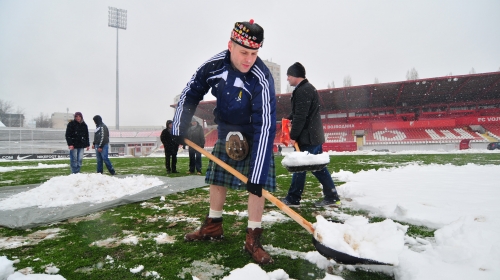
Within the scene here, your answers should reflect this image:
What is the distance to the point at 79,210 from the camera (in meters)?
2.96

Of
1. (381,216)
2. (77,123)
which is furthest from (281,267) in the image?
(77,123)

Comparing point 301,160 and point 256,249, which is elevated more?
point 301,160

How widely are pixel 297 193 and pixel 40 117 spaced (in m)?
83.8

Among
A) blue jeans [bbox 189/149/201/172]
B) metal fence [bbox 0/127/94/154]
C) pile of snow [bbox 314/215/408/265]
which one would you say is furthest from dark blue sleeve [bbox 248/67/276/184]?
metal fence [bbox 0/127/94/154]

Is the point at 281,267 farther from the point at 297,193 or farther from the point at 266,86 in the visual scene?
the point at 297,193

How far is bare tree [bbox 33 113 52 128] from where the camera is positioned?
209ft

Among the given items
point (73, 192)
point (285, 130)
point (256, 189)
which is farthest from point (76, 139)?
point (256, 189)

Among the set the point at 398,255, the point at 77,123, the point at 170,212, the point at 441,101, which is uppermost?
the point at 441,101

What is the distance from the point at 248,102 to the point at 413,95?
1276 inches

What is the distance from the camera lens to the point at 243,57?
1.83 m

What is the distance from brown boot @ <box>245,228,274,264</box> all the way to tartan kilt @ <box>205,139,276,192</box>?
0.35m

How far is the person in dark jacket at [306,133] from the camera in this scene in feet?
10.1

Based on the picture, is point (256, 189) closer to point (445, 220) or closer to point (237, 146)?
point (237, 146)

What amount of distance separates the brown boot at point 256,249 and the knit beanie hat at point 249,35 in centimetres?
131
